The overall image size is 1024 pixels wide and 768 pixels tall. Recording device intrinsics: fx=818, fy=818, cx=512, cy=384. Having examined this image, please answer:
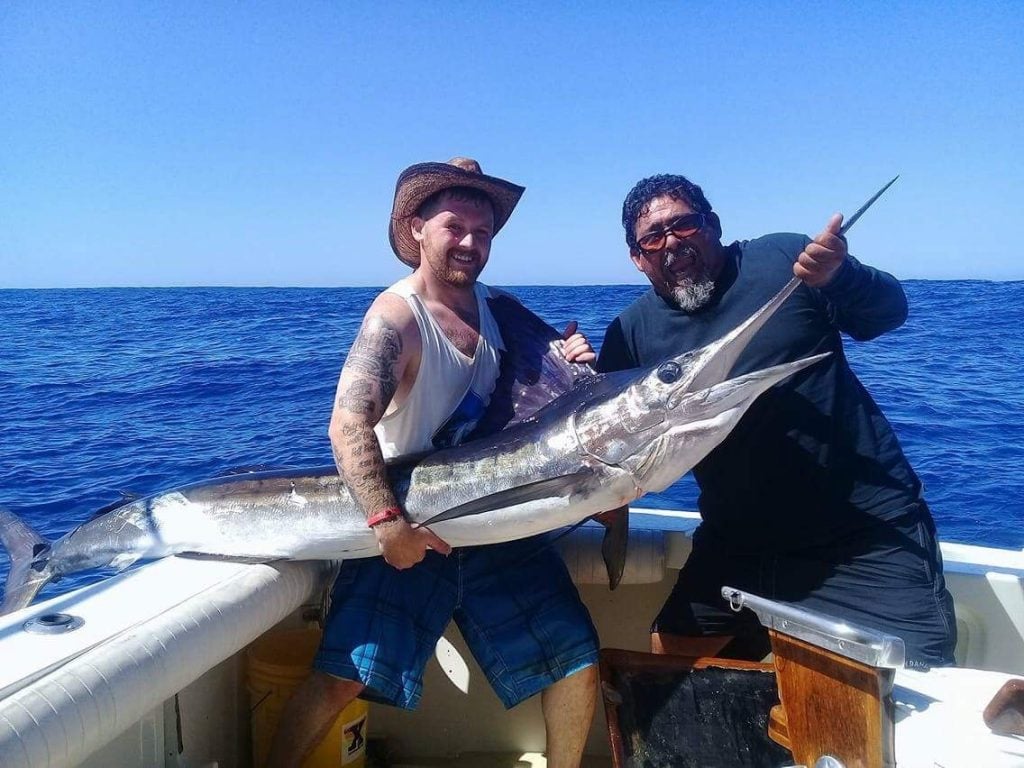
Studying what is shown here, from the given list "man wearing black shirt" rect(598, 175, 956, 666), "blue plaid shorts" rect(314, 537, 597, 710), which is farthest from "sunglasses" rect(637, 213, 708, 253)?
"blue plaid shorts" rect(314, 537, 597, 710)

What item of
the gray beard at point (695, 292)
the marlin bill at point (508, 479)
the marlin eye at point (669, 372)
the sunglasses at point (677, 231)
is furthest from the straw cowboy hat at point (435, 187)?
the marlin eye at point (669, 372)

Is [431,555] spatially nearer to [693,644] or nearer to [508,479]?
[508,479]

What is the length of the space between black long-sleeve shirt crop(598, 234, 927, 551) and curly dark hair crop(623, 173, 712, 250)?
24 centimetres

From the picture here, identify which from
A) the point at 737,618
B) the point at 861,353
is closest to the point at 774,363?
the point at 737,618

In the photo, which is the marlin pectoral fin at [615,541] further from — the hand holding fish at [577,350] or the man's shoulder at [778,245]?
the man's shoulder at [778,245]

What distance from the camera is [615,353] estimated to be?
265 centimetres

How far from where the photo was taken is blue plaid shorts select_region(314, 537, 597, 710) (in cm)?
227

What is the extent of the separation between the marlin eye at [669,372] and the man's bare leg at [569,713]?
2.76 feet

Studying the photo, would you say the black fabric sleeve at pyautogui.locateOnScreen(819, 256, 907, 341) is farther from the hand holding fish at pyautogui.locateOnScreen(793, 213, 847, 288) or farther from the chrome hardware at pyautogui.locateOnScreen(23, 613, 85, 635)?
the chrome hardware at pyautogui.locateOnScreen(23, 613, 85, 635)

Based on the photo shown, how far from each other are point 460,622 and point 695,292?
1201mm

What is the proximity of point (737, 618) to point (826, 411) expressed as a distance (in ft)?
2.27

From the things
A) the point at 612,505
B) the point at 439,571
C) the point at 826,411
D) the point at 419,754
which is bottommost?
the point at 419,754

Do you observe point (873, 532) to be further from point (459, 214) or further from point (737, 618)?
point (459, 214)

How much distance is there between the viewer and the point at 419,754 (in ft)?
9.40
